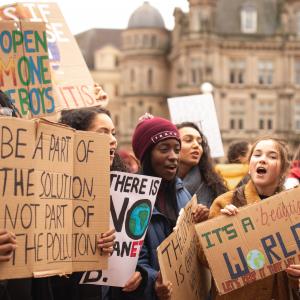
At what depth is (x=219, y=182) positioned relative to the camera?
700 cm

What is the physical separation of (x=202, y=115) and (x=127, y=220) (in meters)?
4.48

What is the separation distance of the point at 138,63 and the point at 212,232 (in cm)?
5163

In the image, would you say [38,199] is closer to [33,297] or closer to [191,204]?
[33,297]

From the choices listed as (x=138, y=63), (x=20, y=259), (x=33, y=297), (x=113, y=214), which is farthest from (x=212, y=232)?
(x=138, y=63)

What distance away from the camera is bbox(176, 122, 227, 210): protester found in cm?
695

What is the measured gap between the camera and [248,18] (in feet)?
164

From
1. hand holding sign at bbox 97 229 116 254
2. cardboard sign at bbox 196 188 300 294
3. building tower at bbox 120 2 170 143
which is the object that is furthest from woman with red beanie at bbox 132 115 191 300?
building tower at bbox 120 2 170 143

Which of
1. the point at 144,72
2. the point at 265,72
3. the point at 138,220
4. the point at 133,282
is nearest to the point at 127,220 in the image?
the point at 138,220

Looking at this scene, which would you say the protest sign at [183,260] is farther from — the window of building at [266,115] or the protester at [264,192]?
the window of building at [266,115]

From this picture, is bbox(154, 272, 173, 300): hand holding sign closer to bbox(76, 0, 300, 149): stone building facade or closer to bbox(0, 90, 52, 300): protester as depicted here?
bbox(0, 90, 52, 300): protester

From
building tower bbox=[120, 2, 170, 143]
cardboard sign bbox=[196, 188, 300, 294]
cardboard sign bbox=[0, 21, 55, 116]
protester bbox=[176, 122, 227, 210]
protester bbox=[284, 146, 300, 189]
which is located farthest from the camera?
building tower bbox=[120, 2, 170, 143]

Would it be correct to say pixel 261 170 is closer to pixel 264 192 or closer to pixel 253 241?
pixel 264 192

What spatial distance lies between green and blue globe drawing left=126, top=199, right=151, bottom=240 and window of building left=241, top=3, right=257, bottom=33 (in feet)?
150

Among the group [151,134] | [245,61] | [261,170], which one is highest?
[245,61]
